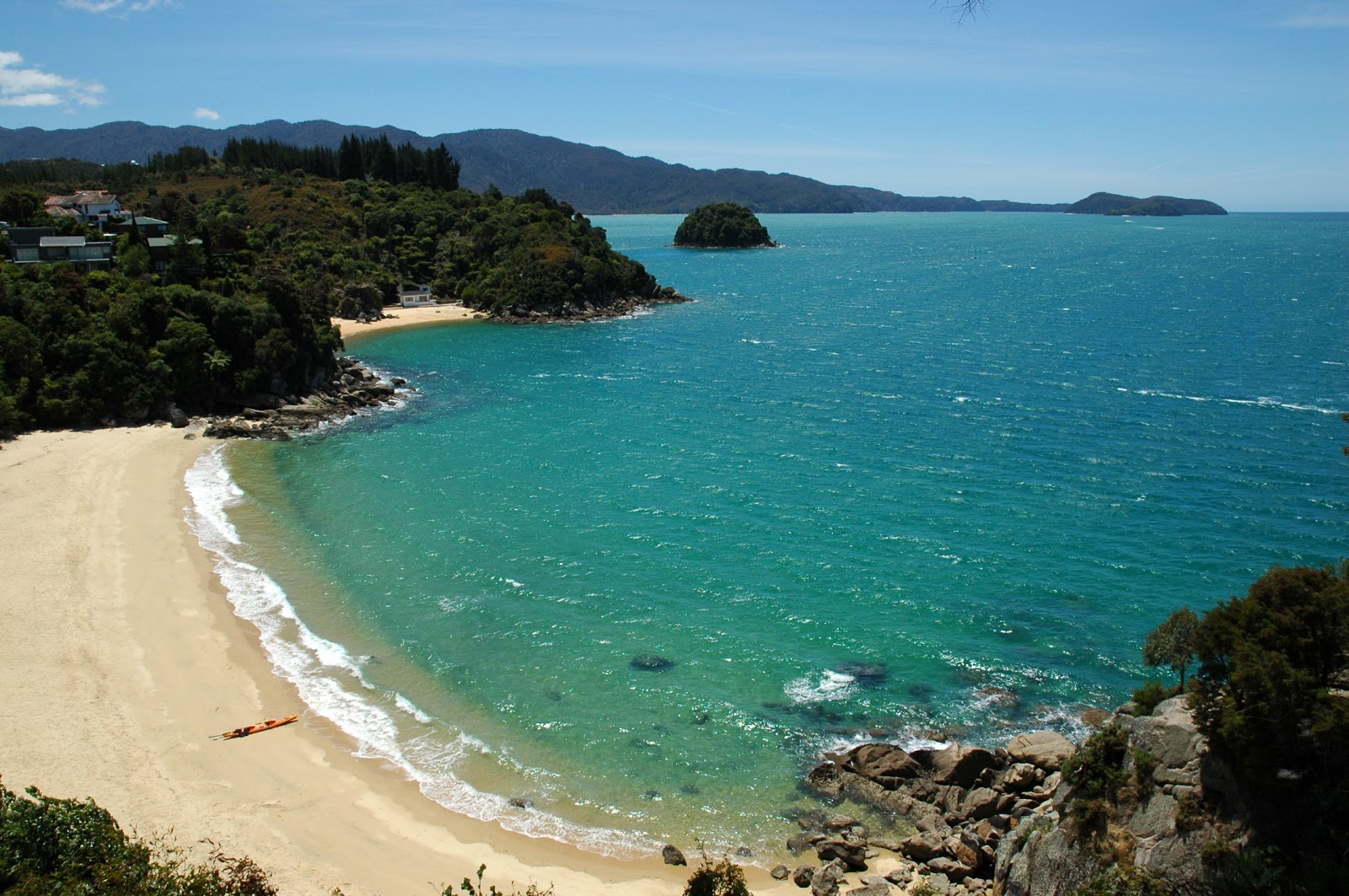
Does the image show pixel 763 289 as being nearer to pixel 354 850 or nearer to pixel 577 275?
pixel 577 275

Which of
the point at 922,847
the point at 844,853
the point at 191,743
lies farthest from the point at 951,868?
the point at 191,743

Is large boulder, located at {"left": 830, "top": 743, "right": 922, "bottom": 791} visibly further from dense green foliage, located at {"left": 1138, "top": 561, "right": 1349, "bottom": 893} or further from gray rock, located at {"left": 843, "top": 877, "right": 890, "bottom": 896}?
dense green foliage, located at {"left": 1138, "top": 561, "right": 1349, "bottom": 893}

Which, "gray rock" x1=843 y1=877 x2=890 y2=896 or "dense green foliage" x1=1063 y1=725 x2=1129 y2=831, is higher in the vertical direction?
"dense green foliage" x1=1063 y1=725 x2=1129 y2=831

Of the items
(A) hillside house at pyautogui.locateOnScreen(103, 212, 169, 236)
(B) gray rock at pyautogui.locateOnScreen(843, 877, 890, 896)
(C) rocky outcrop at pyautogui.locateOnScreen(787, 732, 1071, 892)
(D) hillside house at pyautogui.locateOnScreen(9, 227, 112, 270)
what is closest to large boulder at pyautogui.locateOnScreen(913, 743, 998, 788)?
(C) rocky outcrop at pyautogui.locateOnScreen(787, 732, 1071, 892)

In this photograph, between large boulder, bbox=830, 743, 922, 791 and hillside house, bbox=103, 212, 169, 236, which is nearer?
large boulder, bbox=830, 743, 922, 791

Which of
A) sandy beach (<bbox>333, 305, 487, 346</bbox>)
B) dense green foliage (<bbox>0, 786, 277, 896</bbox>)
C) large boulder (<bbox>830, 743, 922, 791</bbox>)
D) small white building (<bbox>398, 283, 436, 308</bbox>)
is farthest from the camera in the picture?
small white building (<bbox>398, 283, 436, 308</bbox>)

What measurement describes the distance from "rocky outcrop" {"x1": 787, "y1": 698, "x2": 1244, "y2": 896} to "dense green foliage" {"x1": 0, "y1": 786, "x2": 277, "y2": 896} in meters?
15.1

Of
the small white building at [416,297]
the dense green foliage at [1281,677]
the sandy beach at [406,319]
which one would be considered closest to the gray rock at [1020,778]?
the dense green foliage at [1281,677]

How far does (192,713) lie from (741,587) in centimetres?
2321

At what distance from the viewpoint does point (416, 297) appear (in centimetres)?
12988

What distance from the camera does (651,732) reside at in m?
30.6

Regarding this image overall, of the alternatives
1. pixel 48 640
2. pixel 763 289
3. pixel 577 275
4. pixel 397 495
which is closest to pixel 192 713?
pixel 48 640

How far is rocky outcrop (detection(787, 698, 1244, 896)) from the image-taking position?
19.1 metres

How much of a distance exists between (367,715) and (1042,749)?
2382 cm
